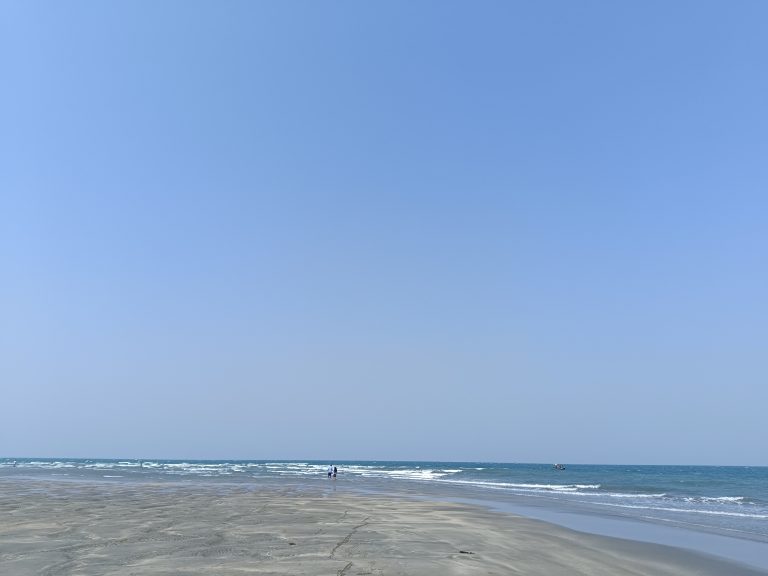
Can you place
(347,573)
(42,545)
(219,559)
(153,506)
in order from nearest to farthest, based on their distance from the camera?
1. (347,573)
2. (219,559)
3. (42,545)
4. (153,506)

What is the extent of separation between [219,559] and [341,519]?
32.1ft

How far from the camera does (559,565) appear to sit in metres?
15.2

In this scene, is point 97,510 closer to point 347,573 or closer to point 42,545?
point 42,545

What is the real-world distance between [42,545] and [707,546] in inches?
833

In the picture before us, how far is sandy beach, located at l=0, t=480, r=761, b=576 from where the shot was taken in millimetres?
12984

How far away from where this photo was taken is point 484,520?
82.2 ft

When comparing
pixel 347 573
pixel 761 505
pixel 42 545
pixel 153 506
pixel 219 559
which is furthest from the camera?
pixel 761 505

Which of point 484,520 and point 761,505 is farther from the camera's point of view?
point 761,505

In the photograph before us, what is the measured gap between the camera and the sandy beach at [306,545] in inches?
511

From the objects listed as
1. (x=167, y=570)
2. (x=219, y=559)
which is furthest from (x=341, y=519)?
(x=167, y=570)

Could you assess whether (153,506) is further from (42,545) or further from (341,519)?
A: (42,545)

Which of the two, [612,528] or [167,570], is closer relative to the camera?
[167,570]

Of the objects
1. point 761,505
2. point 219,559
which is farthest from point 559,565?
point 761,505

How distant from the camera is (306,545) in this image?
1577 cm
